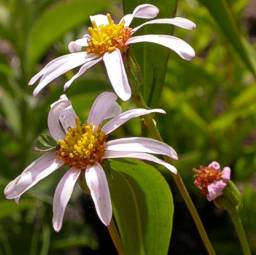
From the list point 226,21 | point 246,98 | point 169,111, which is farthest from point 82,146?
point 169,111

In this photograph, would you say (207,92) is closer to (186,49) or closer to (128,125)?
(128,125)

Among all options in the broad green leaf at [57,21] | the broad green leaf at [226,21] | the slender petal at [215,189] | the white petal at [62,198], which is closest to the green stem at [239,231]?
the slender petal at [215,189]

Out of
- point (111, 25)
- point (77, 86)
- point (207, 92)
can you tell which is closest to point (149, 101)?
point (111, 25)

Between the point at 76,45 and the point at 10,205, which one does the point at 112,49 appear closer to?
the point at 76,45

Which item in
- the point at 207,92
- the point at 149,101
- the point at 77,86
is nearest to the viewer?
the point at 149,101

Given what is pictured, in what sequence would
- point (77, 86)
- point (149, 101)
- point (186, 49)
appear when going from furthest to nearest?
point (77, 86)
point (149, 101)
point (186, 49)

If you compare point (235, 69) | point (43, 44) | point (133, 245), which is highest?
point (43, 44)

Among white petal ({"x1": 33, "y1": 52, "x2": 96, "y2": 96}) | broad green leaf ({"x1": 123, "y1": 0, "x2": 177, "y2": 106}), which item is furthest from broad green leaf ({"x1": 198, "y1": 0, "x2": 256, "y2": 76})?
white petal ({"x1": 33, "y1": 52, "x2": 96, "y2": 96})
